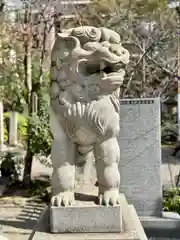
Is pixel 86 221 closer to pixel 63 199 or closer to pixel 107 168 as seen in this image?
pixel 63 199

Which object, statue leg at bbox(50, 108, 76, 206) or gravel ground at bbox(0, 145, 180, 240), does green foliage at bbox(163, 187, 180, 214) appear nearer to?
gravel ground at bbox(0, 145, 180, 240)

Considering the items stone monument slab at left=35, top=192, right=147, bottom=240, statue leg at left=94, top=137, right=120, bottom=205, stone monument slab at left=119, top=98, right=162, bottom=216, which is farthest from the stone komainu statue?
stone monument slab at left=119, top=98, right=162, bottom=216

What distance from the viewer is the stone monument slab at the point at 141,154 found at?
16.0ft

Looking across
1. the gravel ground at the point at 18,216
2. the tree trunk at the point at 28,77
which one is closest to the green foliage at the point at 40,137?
the tree trunk at the point at 28,77

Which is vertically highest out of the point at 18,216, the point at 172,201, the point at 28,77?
the point at 28,77

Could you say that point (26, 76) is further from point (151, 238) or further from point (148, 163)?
point (151, 238)

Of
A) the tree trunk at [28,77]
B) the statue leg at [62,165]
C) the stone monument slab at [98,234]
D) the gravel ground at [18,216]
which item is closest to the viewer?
the stone monument slab at [98,234]

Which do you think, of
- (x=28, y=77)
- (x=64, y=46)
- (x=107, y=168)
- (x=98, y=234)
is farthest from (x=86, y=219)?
(x=28, y=77)

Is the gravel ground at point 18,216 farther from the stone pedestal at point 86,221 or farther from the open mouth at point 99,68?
the open mouth at point 99,68

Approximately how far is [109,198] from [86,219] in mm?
231

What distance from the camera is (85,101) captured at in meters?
2.79

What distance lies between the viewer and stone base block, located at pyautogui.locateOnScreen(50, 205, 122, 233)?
2.79 m

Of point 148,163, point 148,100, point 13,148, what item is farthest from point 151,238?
point 13,148

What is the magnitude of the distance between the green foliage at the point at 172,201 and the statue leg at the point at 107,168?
104 inches
